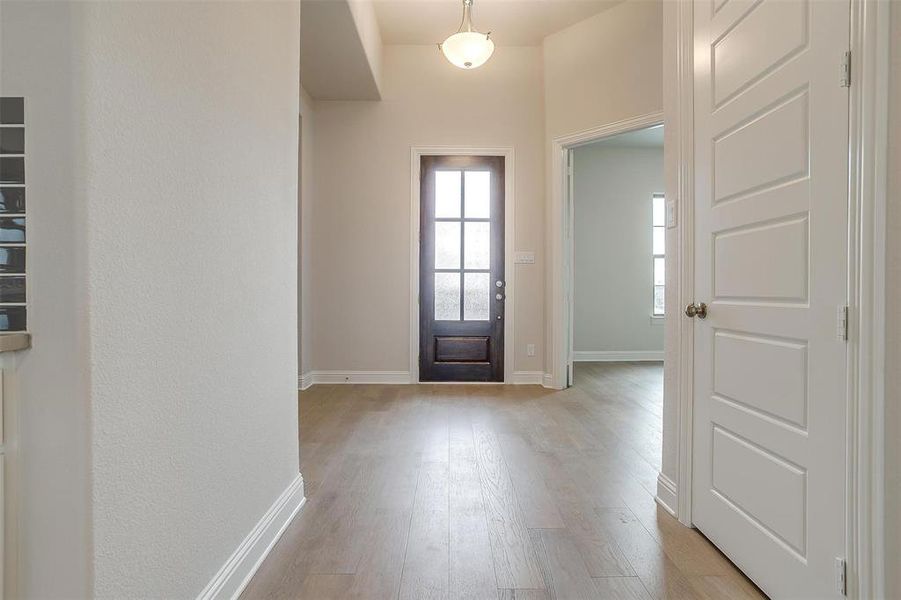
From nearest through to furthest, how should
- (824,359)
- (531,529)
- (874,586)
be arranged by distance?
(874,586), (824,359), (531,529)

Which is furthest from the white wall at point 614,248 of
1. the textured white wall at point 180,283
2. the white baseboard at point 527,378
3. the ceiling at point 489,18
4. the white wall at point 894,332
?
the white wall at point 894,332

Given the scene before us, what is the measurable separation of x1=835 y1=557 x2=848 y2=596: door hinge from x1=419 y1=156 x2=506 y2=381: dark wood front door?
3.49m

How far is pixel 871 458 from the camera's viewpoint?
3.54 feet

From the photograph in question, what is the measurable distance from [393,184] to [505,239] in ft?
3.94

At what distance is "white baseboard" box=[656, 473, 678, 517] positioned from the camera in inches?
75.9

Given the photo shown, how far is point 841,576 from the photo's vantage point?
115 cm

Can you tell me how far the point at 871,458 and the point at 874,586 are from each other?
288 millimetres

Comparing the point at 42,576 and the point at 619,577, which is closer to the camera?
the point at 42,576

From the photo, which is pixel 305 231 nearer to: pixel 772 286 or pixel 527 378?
pixel 527 378

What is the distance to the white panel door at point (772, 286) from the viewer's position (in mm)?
1191

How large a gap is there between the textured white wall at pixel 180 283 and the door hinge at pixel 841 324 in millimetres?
1591

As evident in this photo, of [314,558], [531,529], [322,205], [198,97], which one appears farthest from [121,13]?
[322,205]

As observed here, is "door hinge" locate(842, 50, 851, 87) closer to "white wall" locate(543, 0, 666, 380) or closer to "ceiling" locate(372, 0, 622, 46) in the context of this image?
"white wall" locate(543, 0, 666, 380)

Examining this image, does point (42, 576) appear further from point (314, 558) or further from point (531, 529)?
point (531, 529)
